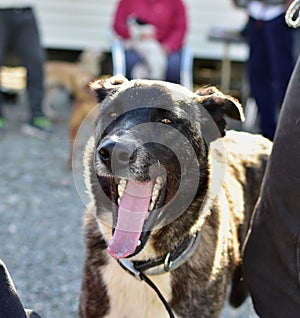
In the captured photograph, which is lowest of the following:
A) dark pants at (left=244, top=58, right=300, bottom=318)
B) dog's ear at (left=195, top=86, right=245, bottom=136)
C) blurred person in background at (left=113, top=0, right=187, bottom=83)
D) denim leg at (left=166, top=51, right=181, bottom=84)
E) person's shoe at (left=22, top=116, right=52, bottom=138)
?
person's shoe at (left=22, top=116, right=52, bottom=138)

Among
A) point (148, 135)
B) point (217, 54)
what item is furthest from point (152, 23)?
point (148, 135)

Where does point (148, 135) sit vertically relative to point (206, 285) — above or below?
above

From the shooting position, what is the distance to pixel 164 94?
2709mm

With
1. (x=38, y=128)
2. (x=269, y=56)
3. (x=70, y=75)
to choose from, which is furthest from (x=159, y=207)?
(x=70, y=75)

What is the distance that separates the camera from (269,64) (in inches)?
244

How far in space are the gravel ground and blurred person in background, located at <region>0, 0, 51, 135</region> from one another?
0.84ft

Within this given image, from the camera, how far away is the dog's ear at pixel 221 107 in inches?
111

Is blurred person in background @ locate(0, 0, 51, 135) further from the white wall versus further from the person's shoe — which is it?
the white wall

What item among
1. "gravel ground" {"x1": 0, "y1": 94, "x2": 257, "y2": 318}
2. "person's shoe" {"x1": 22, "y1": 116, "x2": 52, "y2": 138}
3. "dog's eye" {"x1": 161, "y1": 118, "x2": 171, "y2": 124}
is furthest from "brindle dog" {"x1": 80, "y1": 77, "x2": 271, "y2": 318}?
"person's shoe" {"x1": 22, "y1": 116, "x2": 52, "y2": 138}

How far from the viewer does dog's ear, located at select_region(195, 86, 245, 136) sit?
2.82 m

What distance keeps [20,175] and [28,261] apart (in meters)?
1.94

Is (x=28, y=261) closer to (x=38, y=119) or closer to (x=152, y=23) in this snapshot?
(x=38, y=119)

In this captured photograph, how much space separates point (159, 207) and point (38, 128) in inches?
199

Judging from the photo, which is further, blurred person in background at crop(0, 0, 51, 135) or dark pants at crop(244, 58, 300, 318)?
blurred person in background at crop(0, 0, 51, 135)
